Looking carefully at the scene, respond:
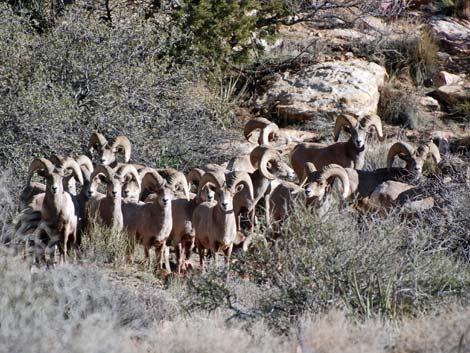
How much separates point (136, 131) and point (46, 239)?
4.34 m

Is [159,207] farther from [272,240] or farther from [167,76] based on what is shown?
[167,76]

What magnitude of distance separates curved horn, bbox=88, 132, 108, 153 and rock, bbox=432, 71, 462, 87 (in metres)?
11.3

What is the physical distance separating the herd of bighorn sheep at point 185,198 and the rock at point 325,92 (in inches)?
240

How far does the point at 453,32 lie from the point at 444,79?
101 inches

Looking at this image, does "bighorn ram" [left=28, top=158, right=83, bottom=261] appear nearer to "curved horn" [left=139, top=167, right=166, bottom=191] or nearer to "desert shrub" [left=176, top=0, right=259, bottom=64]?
"curved horn" [left=139, top=167, right=166, bottom=191]

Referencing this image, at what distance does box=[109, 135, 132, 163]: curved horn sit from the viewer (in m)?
16.1

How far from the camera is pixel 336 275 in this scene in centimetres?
1023

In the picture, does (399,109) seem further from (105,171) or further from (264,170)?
(105,171)

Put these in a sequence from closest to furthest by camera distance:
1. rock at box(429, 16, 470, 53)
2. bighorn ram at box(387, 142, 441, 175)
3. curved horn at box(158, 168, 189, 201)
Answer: curved horn at box(158, 168, 189, 201) < bighorn ram at box(387, 142, 441, 175) < rock at box(429, 16, 470, 53)

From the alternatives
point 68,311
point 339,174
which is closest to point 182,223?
point 339,174

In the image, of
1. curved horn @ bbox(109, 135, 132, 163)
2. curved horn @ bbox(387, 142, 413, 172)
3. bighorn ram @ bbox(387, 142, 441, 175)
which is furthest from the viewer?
curved horn @ bbox(109, 135, 132, 163)

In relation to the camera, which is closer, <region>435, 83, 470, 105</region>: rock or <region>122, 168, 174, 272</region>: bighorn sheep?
<region>122, 168, 174, 272</region>: bighorn sheep

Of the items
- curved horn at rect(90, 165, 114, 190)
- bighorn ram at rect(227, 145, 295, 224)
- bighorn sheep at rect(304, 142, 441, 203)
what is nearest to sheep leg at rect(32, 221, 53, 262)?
curved horn at rect(90, 165, 114, 190)

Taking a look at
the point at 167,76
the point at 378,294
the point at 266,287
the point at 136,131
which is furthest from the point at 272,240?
the point at 167,76
